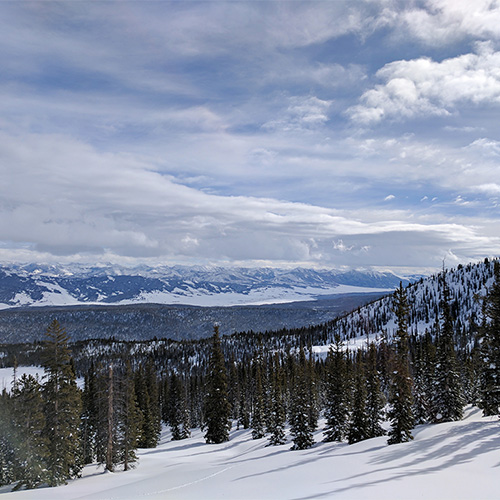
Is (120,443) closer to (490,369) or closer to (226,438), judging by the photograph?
(226,438)

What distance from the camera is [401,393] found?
1395 inches

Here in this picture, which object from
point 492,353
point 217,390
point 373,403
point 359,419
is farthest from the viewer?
point 217,390

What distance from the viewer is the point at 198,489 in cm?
2000

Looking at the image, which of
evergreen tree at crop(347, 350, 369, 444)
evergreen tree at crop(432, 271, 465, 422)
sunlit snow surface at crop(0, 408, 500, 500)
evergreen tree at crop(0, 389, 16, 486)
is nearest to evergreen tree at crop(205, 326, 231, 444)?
evergreen tree at crop(347, 350, 369, 444)

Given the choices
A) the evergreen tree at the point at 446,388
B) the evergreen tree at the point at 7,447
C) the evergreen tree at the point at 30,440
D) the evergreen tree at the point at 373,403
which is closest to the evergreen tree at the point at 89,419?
the evergreen tree at the point at 7,447

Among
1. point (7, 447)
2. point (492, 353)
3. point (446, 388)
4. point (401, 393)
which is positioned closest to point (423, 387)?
point (446, 388)

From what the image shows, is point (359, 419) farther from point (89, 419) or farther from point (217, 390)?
point (89, 419)

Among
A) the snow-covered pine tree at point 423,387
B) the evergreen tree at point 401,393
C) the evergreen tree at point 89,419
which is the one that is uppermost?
the evergreen tree at point 401,393

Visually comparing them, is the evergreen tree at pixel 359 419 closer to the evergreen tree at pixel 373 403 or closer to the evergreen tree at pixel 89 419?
the evergreen tree at pixel 373 403

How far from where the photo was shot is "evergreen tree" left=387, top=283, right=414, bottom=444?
107 ft

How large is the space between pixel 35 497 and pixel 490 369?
35.2m

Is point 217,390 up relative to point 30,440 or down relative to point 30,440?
down

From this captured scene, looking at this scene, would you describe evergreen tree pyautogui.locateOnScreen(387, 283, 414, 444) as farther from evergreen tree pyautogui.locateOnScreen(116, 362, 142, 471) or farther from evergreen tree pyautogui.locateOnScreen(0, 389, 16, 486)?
evergreen tree pyautogui.locateOnScreen(0, 389, 16, 486)

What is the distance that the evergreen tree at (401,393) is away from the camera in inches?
1282
